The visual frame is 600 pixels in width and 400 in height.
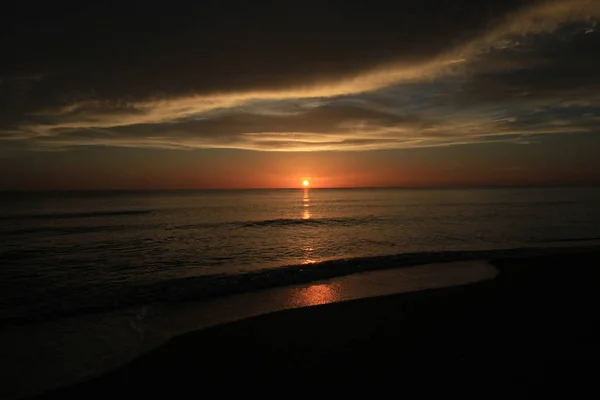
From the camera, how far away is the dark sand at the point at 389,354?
575 cm

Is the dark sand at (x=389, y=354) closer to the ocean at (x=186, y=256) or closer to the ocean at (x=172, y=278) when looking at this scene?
the ocean at (x=172, y=278)

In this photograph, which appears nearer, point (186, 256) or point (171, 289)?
point (171, 289)

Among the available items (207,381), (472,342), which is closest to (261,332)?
(207,381)

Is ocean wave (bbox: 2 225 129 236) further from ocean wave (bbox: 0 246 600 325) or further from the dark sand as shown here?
the dark sand

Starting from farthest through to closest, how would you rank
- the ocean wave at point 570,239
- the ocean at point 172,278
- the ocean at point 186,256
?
1. the ocean wave at point 570,239
2. the ocean at point 186,256
3. the ocean at point 172,278

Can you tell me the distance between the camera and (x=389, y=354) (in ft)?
22.6

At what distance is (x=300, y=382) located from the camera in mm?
5957

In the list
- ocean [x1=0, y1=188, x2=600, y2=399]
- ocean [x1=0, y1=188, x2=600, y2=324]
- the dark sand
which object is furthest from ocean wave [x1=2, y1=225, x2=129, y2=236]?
the dark sand

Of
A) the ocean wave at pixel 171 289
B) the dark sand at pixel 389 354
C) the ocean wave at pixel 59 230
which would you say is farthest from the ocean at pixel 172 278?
the ocean wave at pixel 59 230

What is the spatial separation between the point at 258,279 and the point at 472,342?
8.55 metres

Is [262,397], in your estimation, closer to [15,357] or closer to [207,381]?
[207,381]

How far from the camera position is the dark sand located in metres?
5.75

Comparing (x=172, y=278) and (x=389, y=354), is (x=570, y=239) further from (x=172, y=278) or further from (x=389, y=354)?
(x=172, y=278)

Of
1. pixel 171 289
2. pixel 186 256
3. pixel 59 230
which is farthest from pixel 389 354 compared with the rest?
pixel 59 230
